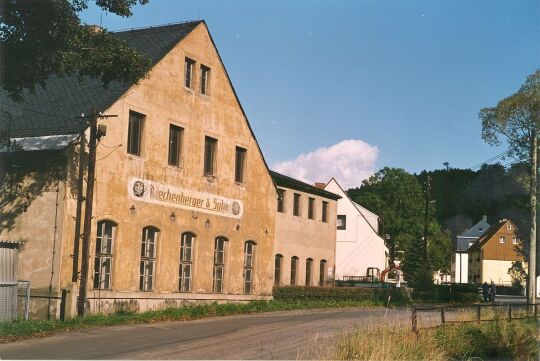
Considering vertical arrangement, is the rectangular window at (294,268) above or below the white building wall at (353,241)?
below

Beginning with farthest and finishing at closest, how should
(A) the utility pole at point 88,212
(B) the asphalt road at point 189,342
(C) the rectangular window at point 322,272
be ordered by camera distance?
(C) the rectangular window at point 322,272 → (A) the utility pole at point 88,212 → (B) the asphalt road at point 189,342

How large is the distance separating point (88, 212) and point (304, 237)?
74.1 ft

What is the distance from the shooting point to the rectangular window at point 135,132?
25.9 m

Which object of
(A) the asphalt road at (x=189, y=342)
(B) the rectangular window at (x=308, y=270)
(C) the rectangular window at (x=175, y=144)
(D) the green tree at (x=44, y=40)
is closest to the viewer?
(A) the asphalt road at (x=189, y=342)

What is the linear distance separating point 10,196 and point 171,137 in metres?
6.85

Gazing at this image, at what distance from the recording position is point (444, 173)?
159375 mm

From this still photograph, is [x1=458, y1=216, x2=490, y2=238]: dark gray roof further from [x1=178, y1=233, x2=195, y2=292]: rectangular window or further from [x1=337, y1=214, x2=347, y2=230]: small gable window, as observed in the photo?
[x1=178, y1=233, x2=195, y2=292]: rectangular window

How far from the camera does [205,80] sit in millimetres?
30453

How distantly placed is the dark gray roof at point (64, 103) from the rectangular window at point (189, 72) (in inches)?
43.4

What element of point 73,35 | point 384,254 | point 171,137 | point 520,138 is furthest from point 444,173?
point 73,35

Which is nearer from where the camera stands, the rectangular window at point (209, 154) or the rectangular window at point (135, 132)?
the rectangular window at point (135, 132)

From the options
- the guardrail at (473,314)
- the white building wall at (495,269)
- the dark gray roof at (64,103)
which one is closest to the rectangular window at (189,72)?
the dark gray roof at (64,103)

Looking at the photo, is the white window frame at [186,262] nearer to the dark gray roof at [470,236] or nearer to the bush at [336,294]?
the bush at [336,294]

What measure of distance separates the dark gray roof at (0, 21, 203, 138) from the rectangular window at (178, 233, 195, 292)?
20.6 feet
